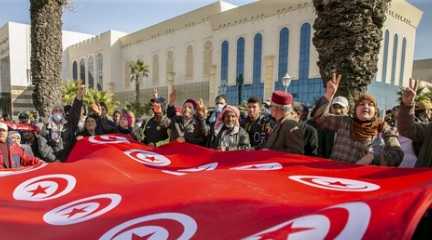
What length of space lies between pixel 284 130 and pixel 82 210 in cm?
196

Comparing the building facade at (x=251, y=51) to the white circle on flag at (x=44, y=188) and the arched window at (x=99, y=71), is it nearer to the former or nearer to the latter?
the arched window at (x=99, y=71)

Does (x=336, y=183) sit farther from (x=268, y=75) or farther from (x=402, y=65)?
(x=402, y=65)

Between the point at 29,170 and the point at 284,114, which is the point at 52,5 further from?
the point at 284,114

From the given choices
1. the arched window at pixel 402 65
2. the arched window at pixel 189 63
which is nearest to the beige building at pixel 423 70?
the arched window at pixel 402 65

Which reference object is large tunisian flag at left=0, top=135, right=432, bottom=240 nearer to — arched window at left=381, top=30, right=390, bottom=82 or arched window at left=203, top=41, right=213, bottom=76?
arched window at left=381, top=30, right=390, bottom=82

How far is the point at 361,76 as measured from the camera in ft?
17.0

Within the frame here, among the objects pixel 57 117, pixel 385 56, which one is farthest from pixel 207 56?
pixel 57 117

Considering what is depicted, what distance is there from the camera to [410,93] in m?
3.07

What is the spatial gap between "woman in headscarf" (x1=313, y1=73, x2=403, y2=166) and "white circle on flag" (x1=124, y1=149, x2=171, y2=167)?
5.60 ft

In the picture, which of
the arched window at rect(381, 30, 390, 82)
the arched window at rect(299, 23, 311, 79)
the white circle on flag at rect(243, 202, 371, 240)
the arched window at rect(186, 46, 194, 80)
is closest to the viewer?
the white circle on flag at rect(243, 202, 371, 240)

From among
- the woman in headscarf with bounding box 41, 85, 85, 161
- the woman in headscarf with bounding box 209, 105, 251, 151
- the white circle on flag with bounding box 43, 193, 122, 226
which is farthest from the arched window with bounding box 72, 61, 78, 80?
the white circle on flag with bounding box 43, 193, 122, 226

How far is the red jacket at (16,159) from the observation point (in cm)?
427

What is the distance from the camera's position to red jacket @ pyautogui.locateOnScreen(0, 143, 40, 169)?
4275 millimetres

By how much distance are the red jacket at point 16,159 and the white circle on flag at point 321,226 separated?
357 cm
